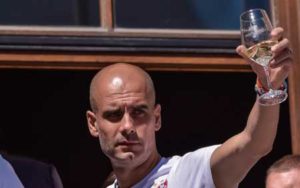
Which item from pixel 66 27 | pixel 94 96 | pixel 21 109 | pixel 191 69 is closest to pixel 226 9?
pixel 191 69

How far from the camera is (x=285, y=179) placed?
10.3ft

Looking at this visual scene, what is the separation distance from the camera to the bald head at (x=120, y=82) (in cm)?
322

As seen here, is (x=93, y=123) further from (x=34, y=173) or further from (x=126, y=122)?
(x=34, y=173)

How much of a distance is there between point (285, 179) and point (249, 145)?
0.85ft

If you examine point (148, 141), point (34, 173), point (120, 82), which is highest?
point (120, 82)

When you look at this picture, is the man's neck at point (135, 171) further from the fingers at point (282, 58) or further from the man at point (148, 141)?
the fingers at point (282, 58)

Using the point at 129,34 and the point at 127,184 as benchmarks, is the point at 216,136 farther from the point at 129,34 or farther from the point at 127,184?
the point at 127,184

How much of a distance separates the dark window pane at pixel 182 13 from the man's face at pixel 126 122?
118 centimetres

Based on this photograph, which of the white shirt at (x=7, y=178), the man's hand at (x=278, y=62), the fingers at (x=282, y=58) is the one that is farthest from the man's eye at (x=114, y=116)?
the fingers at (x=282, y=58)

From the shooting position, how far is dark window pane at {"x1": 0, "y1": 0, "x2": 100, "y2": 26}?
171 inches

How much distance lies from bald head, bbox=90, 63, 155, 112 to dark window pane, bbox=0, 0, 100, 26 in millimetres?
1093

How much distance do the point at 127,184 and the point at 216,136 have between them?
1494mm

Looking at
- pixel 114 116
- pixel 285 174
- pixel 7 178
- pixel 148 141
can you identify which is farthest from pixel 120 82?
pixel 285 174

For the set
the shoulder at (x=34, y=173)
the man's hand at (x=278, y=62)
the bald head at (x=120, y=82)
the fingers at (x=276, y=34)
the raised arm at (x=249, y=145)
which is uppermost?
the fingers at (x=276, y=34)
